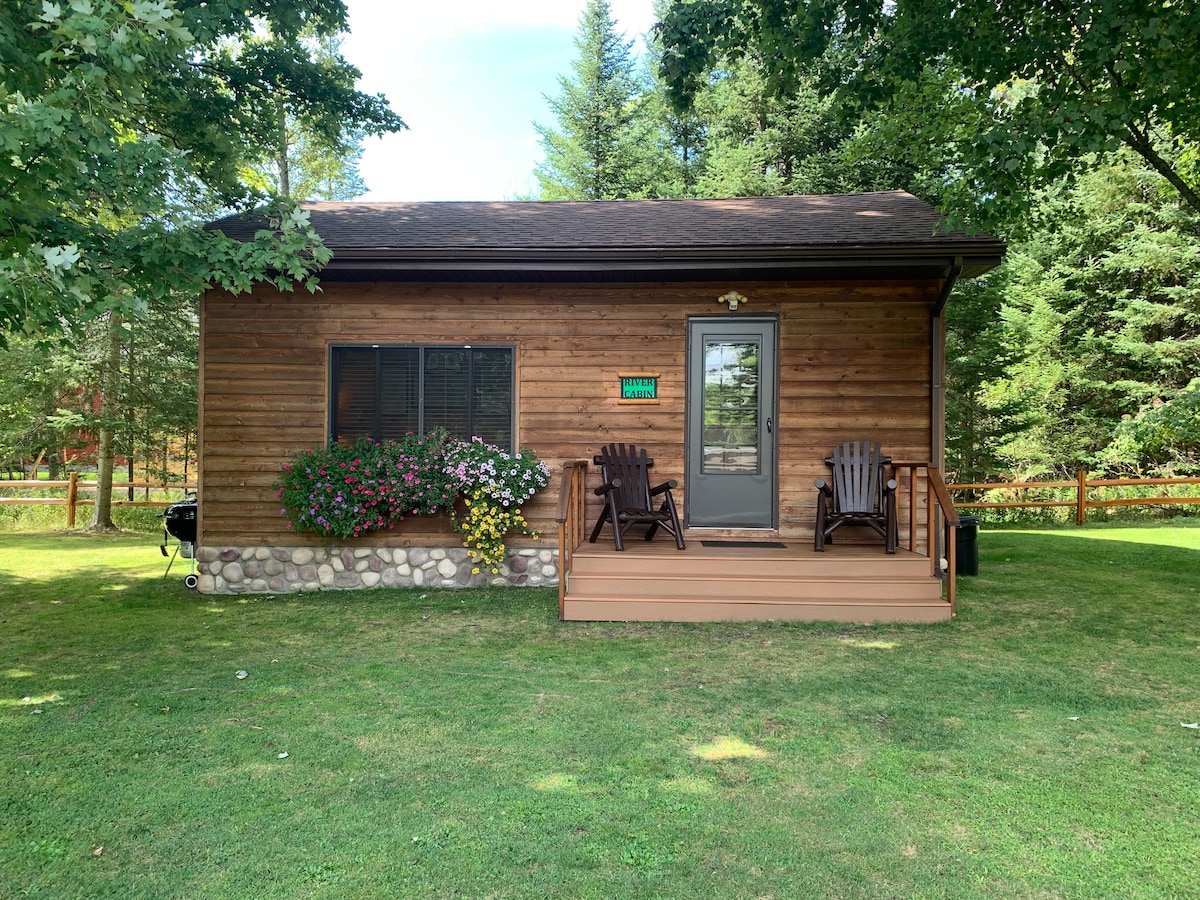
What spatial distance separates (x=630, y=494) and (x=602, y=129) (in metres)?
15.4

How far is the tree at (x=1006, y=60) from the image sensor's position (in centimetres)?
527

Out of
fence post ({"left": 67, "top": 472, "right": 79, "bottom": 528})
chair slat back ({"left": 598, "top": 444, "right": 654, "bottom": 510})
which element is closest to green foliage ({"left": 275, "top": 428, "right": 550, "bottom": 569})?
chair slat back ({"left": 598, "top": 444, "right": 654, "bottom": 510})

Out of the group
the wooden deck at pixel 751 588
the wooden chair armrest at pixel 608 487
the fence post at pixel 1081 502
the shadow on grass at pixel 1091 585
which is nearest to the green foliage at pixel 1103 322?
the fence post at pixel 1081 502

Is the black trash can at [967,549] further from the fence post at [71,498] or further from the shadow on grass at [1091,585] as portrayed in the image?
the fence post at [71,498]

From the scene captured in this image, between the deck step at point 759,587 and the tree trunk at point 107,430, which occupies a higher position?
the tree trunk at point 107,430

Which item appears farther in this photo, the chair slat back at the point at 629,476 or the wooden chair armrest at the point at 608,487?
the chair slat back at the point at 629,476

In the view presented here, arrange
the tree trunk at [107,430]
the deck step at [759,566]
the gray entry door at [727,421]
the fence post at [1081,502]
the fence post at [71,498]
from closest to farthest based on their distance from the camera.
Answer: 1. the deck step at [759,566]
2. the gray entry door at [727,421]
3. the tree trunk at [107,430]
4. the fence post at [1081,502]
5. the fence post at [71,498]

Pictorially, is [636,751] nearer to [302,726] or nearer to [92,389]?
[302,726]

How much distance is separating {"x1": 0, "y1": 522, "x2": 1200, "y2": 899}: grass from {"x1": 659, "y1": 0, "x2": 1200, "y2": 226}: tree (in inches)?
139

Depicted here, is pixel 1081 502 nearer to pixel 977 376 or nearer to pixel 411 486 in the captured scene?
pixel 977 376

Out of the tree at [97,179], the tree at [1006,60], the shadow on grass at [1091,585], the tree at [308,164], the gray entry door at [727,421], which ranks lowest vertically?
the shadow on grass at [1091,585]

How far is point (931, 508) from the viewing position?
5777 millimetres

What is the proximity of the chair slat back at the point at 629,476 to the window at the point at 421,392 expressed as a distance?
3.23 feet

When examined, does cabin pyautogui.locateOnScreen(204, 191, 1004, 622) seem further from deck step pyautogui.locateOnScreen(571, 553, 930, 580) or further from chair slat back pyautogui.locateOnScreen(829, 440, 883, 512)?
deck step pyautogui.locateOnScreen(571, 553, 930, 580)
